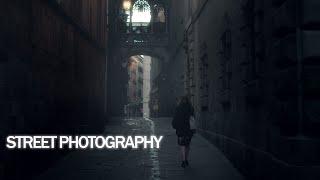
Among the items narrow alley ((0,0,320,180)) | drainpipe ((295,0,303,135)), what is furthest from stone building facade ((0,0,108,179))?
drainpipe ((295,0,303,135))

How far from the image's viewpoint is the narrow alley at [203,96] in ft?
23.5

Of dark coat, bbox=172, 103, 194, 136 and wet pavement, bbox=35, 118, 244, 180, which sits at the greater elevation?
dark coat, bbox=172, 103, 194, 136

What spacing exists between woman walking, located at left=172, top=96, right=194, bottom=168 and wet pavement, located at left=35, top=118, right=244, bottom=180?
0.37 meters

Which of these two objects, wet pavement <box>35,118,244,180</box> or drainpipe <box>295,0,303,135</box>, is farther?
wet pavement <box>35,118,244,180</box>

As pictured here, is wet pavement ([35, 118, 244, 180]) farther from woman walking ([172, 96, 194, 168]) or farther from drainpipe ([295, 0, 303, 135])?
drainpipe ([295, 0, 303, 135])

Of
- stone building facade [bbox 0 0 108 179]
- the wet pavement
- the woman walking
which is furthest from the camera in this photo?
the woman walking

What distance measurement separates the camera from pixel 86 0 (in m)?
18.3

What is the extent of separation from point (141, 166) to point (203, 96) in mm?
7469

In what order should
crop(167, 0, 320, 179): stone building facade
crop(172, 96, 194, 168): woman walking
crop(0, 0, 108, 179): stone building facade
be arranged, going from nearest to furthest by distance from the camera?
crop(167, 0, 320, 179): stone building facade → crop(0, 0, 108, 179): stone building facade → crop(172, 96, 194, 168): woman walking

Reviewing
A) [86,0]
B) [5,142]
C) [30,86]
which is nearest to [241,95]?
[30,86]

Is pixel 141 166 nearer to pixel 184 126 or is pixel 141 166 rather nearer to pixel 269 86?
pixel 184 126

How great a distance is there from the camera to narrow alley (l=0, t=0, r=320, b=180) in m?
7.16

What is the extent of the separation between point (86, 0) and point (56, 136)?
276 inches

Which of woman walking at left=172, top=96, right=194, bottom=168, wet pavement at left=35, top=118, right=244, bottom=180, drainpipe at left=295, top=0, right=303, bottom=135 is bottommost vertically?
wet pavement at left=35, top=118, right=244, bottom=180
